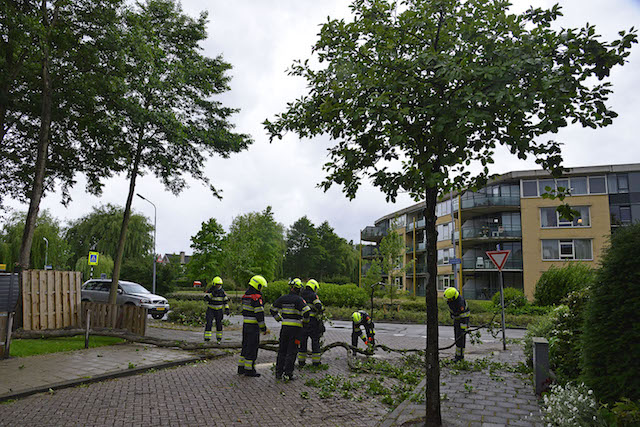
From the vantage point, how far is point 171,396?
6641mm

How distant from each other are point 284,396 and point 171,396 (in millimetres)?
1708

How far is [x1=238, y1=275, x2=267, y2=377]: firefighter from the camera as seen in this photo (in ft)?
26.8

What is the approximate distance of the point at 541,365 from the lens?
621 centimetres

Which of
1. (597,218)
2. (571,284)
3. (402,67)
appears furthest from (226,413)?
(597,218)

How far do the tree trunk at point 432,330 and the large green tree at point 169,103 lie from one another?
34.9 feet

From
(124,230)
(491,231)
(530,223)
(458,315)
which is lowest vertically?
(458,315)

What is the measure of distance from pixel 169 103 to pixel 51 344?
8.69 metres

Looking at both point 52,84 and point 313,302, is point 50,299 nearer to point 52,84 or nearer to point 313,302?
point 52,84

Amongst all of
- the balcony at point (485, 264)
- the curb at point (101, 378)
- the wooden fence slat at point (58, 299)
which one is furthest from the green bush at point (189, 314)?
the balcony at point (485, 264)

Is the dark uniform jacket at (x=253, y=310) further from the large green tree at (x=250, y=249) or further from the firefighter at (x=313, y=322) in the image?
the large green tree at (x=250, y=249)

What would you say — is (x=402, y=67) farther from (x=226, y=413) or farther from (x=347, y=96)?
(x=226, y=413)

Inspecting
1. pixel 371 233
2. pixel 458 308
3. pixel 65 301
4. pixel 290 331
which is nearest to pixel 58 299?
pixel 65 301

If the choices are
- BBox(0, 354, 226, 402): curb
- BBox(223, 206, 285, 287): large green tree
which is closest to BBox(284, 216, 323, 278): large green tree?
BBox(223, 206, 285, 287): large green tree

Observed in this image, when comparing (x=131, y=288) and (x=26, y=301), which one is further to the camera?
(x=131, y=288)
